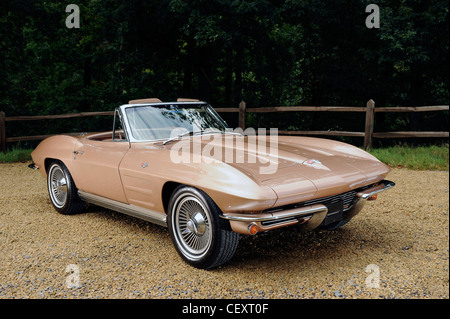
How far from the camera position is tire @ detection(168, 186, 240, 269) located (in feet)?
10.3

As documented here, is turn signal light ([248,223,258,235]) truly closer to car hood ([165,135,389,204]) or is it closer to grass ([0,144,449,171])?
car hood ([165,135,389,204])

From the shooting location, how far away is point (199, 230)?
3320 mm

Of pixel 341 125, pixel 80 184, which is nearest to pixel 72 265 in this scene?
pixel 80 184

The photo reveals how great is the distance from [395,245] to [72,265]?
2951mm

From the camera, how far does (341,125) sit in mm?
19688

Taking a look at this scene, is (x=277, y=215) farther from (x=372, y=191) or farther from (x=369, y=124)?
(x=369, y=124)

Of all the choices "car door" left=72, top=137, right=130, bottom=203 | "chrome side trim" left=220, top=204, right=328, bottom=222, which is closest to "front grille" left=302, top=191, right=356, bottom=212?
"chrome side trim" left=220, top=204, right=328, bottom=222

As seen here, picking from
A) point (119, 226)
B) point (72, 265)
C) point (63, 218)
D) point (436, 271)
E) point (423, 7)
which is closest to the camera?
point (436, 271)

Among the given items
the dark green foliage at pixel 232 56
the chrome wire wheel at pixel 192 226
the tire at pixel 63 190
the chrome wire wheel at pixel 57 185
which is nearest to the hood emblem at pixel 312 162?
the chrome wire wheel at pixel 192 226

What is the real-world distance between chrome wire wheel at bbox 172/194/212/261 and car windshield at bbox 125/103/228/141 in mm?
985

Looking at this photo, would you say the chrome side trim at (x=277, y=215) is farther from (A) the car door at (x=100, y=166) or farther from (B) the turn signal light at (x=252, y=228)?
(A) the car door at (x=100, y=166)

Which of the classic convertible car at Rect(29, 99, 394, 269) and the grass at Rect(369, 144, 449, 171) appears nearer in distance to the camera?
the classic convertible car at Rect(29, 99, 394, 269)

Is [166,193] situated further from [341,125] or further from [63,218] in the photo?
[341,125]

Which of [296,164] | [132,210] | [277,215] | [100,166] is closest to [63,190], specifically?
[100,166]
